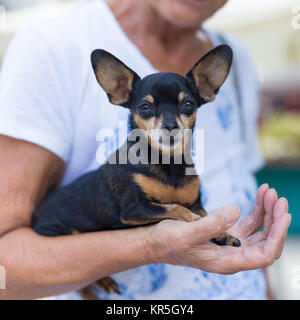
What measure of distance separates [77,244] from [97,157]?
0.20 m

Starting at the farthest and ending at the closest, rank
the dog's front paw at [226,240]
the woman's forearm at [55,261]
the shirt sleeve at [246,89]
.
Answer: the shirt sleeve at [246,89] < the woman's forearm at [55,261] < the dog's front paw at [226,240]

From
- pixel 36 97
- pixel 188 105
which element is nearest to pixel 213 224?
pixel 188 105

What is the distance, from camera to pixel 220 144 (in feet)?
2.89

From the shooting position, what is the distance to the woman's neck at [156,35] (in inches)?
27.1

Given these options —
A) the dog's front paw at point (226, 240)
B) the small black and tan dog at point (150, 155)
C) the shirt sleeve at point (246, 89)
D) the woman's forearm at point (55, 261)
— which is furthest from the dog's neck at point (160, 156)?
the shirt sleeve at point (246, 89)

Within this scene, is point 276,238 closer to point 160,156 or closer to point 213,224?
point 213,224

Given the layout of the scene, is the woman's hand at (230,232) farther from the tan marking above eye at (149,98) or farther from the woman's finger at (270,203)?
the tan marking above eye at (149,98)

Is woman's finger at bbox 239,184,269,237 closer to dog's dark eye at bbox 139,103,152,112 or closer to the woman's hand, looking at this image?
the woman's hand

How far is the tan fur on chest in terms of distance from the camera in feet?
1.93

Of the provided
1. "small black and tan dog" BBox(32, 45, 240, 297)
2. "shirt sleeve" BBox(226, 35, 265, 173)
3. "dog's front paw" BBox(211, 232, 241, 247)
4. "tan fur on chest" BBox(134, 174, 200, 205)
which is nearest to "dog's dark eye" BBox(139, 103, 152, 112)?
"small black and tan dog" BBox(32, 45, 240, 297)

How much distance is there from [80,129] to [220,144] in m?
0.31

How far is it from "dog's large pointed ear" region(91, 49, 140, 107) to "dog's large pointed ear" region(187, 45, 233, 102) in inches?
→ 3.3

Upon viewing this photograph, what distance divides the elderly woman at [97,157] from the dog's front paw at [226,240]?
1cm
